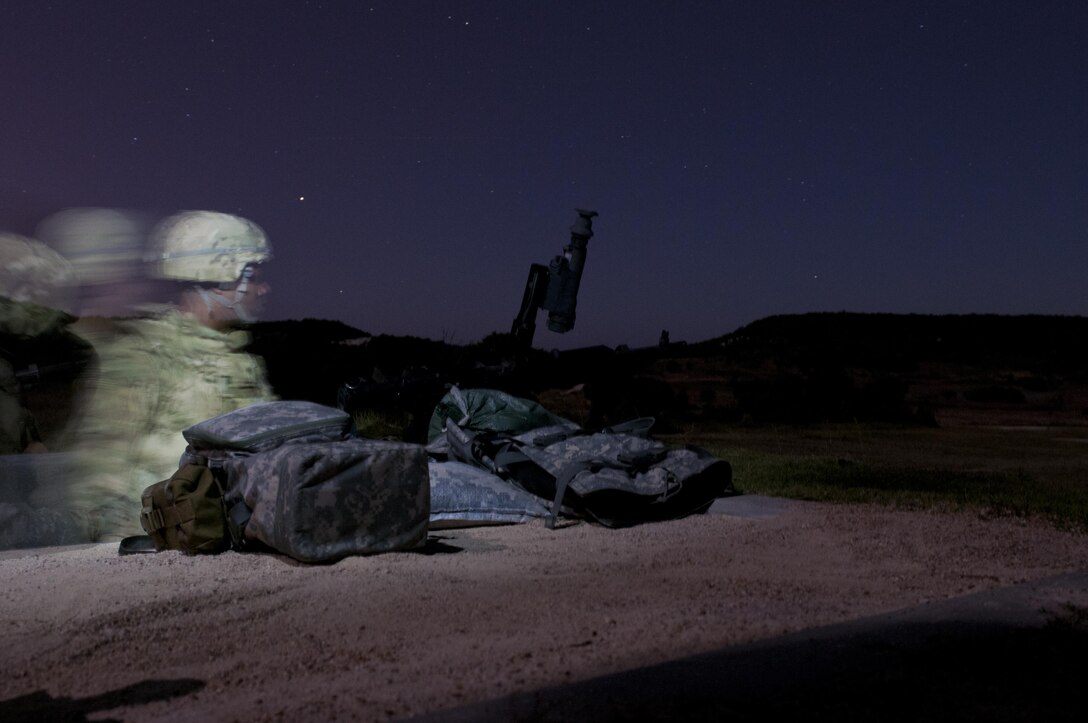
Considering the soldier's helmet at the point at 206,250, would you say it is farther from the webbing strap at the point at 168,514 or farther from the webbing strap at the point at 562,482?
the webbing strap at the point at 562,482

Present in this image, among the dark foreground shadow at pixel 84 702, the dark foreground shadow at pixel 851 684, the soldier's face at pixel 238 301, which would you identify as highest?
the soldier's face at pixel 238 301

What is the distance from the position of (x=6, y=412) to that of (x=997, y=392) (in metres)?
23.1

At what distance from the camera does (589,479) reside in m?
6.23

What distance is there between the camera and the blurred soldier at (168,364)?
6156 mm

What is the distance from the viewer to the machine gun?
27.5 feet

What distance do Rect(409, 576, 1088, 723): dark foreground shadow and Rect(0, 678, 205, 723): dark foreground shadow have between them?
0.97 meters

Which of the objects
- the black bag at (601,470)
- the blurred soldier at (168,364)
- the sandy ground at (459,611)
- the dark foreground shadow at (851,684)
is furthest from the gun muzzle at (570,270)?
the dark foreground shadow at (851,684)

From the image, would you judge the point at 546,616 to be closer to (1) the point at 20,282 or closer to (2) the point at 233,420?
(2) the point at 233,420

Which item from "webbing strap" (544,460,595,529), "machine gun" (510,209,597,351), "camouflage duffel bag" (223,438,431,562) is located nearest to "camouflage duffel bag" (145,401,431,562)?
"camouflage duffel bag" (223,438,431,562)

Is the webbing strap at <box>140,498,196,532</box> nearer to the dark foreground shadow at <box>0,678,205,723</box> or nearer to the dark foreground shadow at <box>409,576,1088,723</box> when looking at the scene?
the dark foreground shadow at <box>0,678,205,723</box>

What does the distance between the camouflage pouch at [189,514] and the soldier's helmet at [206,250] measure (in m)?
1.86

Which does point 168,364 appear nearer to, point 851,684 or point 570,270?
point 570,270

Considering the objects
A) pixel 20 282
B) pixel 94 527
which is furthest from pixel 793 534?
pixel 20 282

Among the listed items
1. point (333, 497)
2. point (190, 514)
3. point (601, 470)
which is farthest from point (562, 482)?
point (190, 514)
